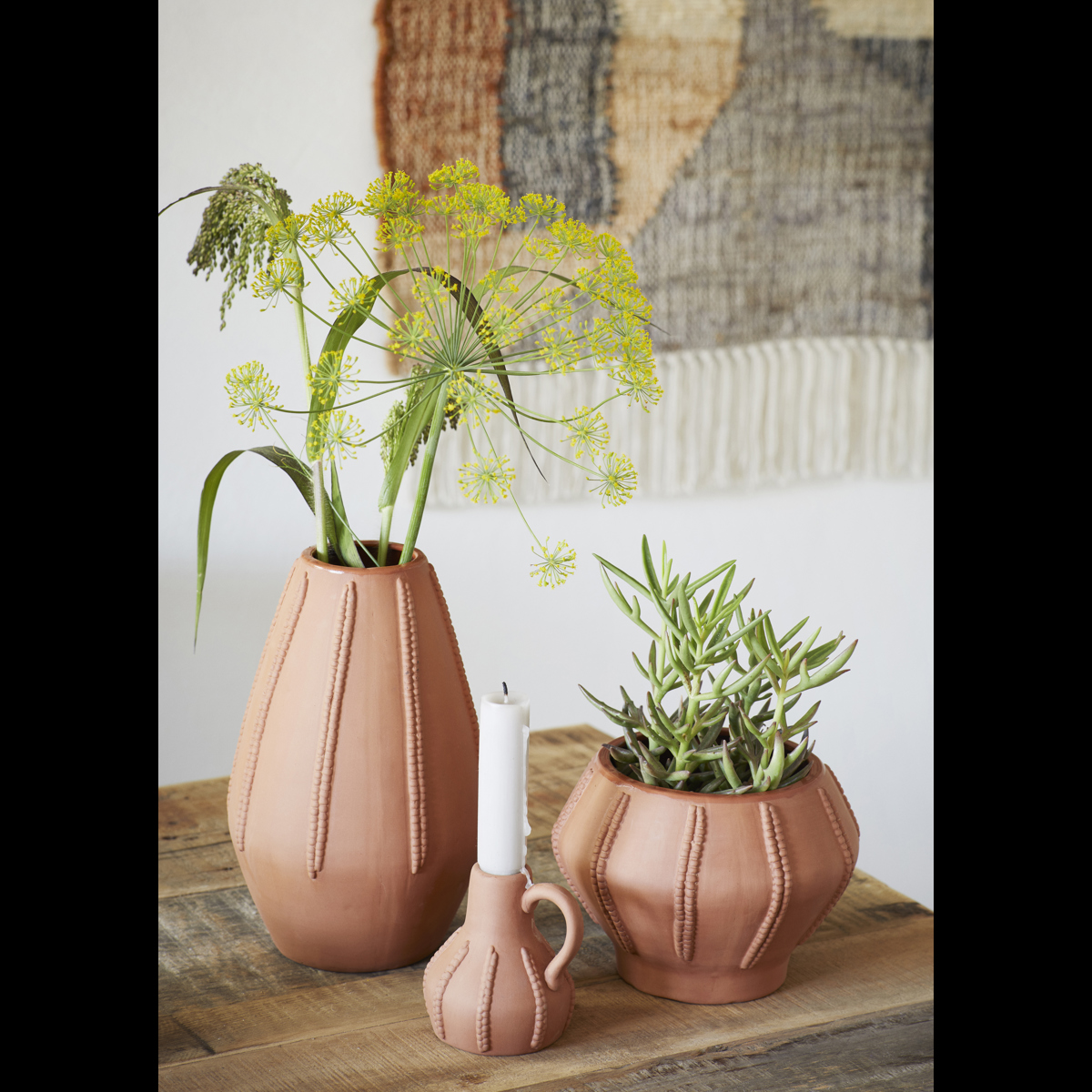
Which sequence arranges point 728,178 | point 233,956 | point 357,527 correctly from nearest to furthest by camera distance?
point 233,956 → point 357,527 → point 728,178

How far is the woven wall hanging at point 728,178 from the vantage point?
64.7 inches

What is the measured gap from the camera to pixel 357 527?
1.64m

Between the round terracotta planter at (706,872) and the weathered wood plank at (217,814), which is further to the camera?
the weathered wood plank at (217,814)

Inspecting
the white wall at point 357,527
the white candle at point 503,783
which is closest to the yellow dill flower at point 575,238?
the white candle at point 503,783

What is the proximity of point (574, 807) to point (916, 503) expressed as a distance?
1497 millimetres

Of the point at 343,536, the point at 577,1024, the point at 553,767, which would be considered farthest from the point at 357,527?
the point at 577,1024

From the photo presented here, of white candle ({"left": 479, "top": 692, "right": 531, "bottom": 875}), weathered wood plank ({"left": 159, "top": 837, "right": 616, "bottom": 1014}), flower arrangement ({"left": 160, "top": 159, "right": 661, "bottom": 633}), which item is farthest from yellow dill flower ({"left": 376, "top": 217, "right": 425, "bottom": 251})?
weathered wood plank ({"left": 159, "top": 837, "right": 616, "bottom": 1014})

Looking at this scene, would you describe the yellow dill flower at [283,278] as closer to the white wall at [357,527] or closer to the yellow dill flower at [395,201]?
the yellow dill flower at [395,201]

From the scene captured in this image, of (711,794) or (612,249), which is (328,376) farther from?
(711,794)

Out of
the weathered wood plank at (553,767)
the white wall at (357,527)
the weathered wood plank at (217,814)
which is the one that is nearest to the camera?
the weathered wood plank at (217,814)

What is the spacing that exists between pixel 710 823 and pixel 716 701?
7 centimetres

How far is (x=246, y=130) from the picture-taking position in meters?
1.55
